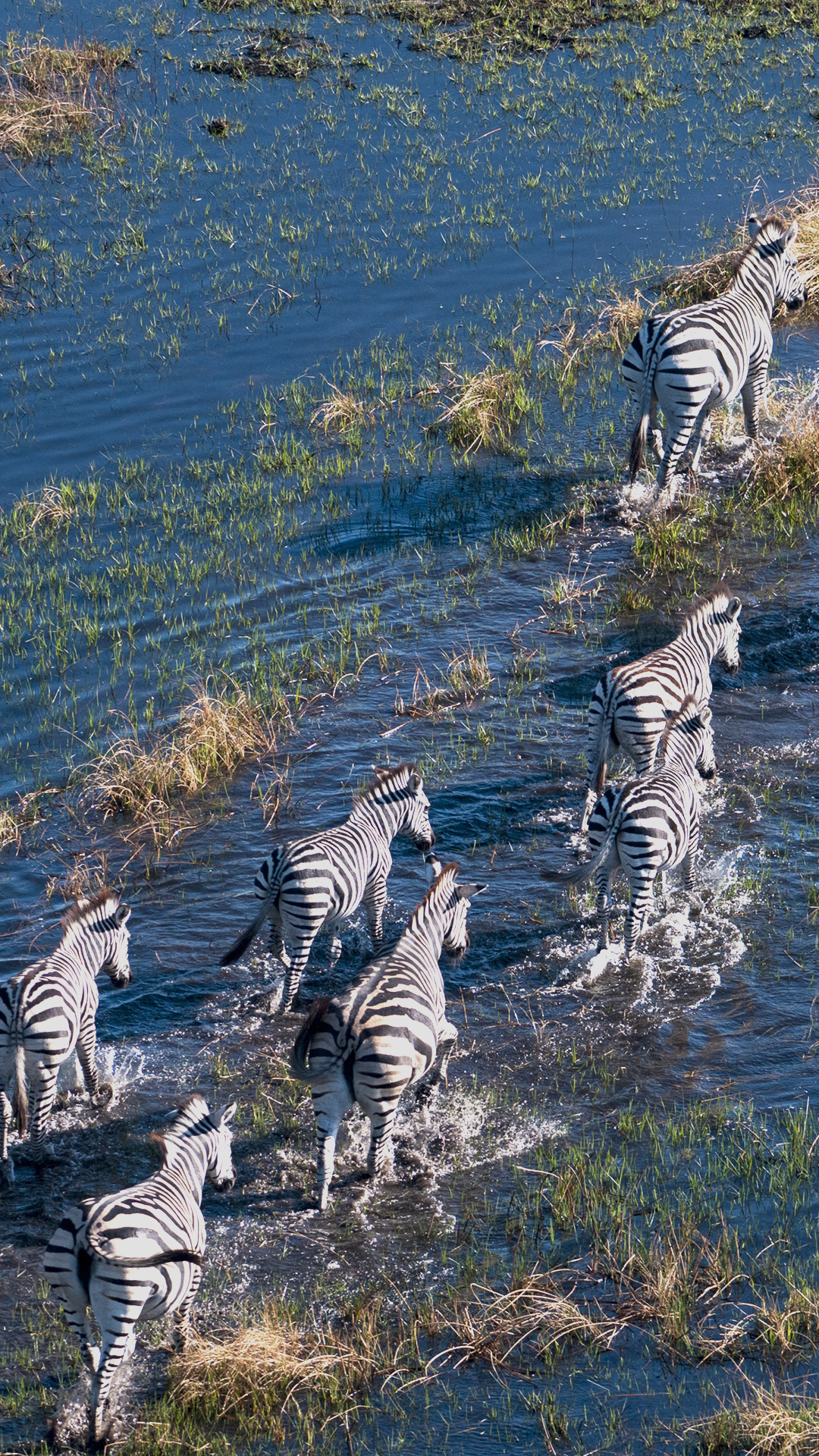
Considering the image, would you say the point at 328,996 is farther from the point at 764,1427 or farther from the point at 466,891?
the point at 764,1427

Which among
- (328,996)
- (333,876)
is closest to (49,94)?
(333,876)

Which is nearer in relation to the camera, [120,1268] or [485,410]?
[120,1268]

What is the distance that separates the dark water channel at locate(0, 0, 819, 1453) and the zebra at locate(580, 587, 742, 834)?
62 cm

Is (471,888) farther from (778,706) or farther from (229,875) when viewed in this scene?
(778,706)

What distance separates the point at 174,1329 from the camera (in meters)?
6.78

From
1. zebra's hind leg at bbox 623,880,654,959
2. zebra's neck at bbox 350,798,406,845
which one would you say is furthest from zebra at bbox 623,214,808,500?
zebra's hind leg at bbox 623,880,654,959

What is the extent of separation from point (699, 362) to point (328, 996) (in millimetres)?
7867

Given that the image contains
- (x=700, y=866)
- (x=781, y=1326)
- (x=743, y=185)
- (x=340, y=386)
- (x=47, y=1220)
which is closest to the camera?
(x=781, y=1326)

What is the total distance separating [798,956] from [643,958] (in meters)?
0.93

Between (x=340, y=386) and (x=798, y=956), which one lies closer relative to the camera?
(x=798, y=956)

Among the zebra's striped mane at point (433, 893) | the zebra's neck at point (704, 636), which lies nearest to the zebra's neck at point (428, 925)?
the zebra's striped mane at point (433, 893)

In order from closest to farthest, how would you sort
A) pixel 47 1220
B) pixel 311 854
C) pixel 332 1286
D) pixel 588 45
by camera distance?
pixel 332 1286, pixel 47 1220, pixel 311 854, pixel 588 45

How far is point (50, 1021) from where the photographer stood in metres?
7.58

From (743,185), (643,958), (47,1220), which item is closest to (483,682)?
(643,958)
